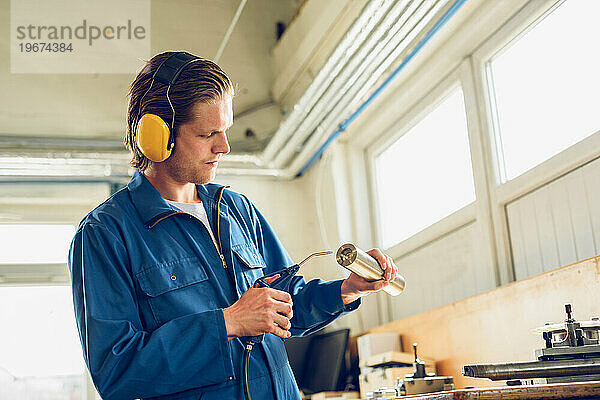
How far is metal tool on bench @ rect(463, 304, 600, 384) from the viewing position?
129 cm

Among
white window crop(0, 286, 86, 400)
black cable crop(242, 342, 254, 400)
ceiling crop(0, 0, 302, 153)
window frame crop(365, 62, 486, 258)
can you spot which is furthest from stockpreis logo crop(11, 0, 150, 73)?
black cable crop(242, 342, 254, 400)

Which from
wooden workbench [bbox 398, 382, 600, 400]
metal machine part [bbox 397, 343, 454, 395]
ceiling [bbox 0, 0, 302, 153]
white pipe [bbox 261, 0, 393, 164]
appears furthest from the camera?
ceiling [bbox 0, 0, 302, 153]

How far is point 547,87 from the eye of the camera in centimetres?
236

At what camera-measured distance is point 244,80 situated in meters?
4.35

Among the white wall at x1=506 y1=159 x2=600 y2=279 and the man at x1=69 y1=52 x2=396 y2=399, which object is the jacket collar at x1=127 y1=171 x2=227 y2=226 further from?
the white wall at x1=506 y1=159 x2=600 y2=279

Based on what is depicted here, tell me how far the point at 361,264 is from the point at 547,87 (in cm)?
131

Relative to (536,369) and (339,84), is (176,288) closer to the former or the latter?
(536,369)

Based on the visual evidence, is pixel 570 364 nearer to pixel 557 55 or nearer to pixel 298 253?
pixel 557 55

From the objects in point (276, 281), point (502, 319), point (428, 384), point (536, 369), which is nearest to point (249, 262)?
point (276, 281)

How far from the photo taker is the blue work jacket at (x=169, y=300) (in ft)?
4.07

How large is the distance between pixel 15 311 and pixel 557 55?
3502mm

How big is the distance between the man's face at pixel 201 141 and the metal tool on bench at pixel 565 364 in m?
0.70

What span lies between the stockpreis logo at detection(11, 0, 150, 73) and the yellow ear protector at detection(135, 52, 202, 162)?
2.69 m

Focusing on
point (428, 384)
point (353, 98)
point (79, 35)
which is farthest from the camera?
point (79, 35)
